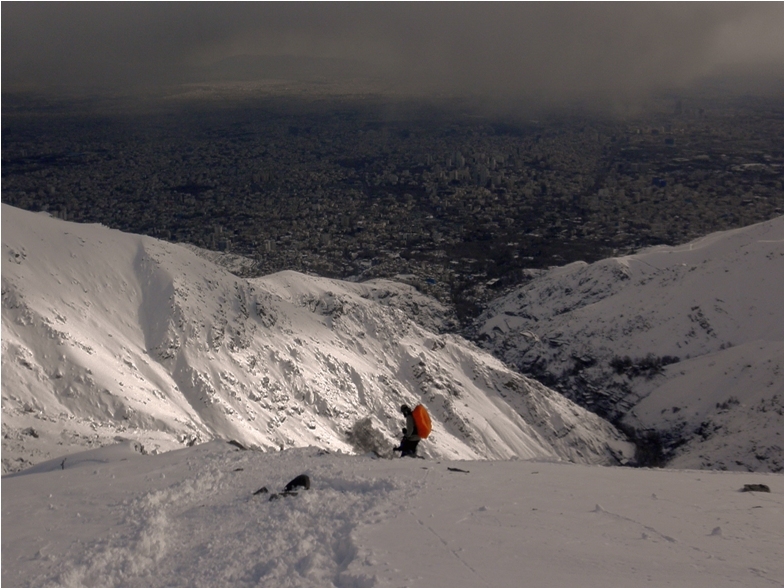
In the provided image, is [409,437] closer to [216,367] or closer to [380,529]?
[380,529]

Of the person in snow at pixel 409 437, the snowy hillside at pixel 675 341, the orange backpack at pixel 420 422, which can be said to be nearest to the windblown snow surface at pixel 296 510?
the person in snow at pixel 409 437

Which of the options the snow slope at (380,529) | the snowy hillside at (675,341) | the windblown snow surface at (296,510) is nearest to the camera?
the snow slope at (380,529)

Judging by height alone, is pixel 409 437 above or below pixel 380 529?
below

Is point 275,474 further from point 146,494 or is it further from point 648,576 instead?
point 648,576

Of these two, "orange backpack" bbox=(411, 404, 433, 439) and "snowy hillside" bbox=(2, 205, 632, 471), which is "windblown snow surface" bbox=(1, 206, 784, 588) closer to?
"snowy hillside" bbox=(2, 205, 632, 471)

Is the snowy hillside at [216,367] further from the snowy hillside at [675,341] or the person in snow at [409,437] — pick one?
the person in snow at [409,437]

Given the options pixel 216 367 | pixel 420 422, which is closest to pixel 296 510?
pixel 420 422
